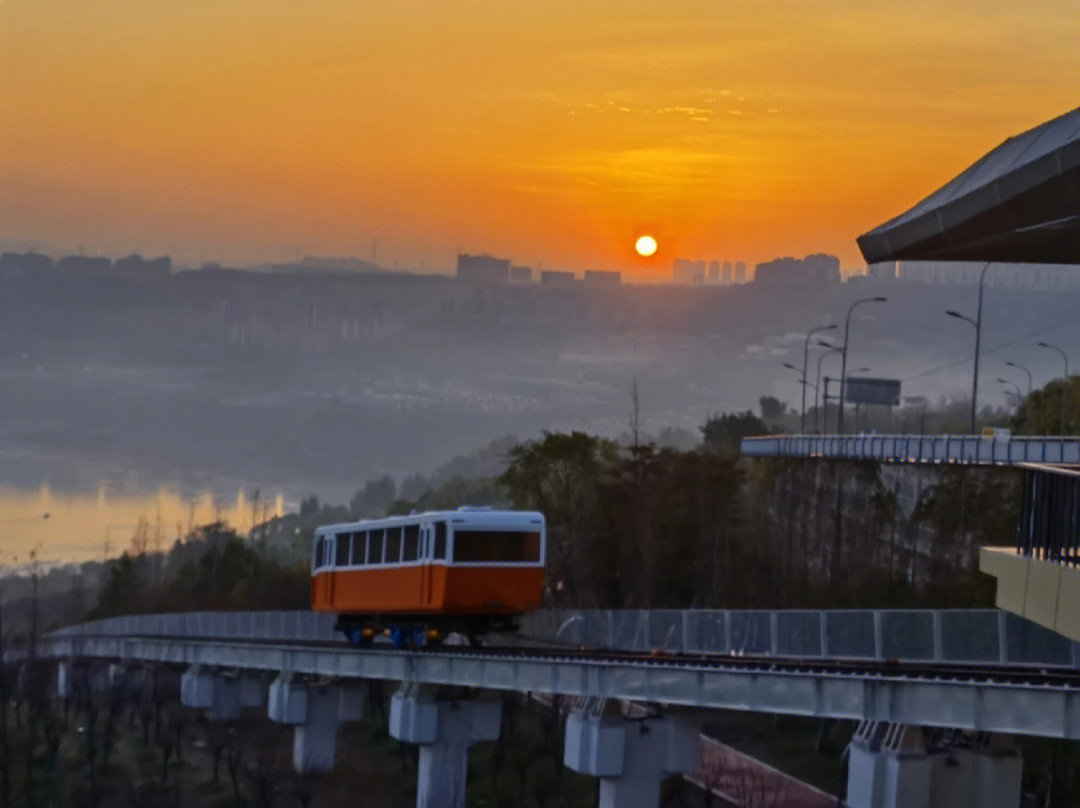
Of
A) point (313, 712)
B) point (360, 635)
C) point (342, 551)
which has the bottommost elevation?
point (313, 712)

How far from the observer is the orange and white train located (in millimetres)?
43344

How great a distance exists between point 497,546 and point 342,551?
8680mm

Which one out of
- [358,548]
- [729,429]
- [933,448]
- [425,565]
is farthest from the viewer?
[729,429]

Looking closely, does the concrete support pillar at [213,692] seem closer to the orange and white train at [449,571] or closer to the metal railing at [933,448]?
the orange and white train at [449,571]

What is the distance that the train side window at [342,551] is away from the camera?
5109 cm

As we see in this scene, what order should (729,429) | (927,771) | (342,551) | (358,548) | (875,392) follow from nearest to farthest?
(927,771), (358,548), (342,551), (875,392), (729,429)

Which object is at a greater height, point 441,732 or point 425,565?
point 425,565

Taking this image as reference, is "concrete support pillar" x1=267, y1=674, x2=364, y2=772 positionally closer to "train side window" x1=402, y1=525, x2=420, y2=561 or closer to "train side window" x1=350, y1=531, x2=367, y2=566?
"train side window" x1=350, y1=531, x2=367, y2=566

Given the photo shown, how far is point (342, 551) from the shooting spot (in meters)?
51.7

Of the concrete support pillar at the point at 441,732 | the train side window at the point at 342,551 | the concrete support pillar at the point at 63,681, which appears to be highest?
the train side window at the point at 342,551

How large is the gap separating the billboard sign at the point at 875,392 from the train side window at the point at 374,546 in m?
94.3

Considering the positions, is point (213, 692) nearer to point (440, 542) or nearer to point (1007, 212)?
point (440, 542)

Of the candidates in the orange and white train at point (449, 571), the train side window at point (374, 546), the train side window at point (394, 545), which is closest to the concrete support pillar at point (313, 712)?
the orange and white train at point (449, 571)

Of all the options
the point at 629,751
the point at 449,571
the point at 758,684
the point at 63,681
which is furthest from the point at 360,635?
the point at 63,681
